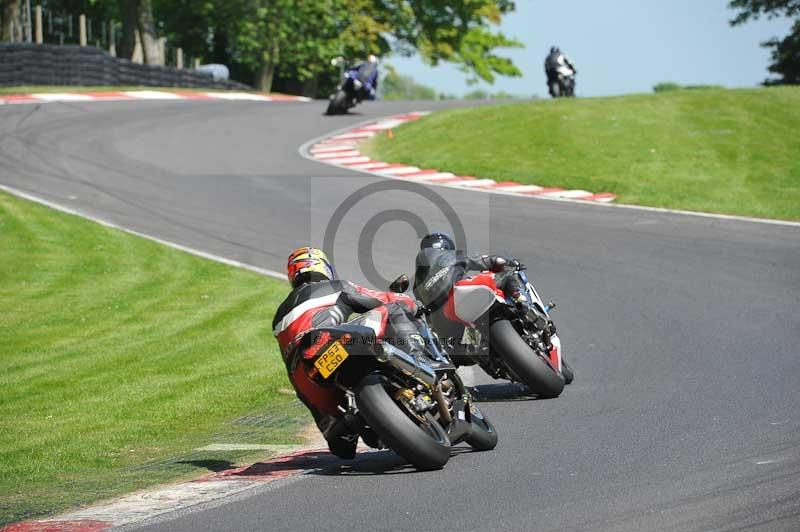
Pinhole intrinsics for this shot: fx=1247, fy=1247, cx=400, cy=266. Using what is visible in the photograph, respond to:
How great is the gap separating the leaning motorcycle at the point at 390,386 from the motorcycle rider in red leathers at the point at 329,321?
0.7 inches

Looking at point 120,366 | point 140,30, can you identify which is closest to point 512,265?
point 120,366

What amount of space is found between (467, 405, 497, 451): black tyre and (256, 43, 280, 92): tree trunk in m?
45.3

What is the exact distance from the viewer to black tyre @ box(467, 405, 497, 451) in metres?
7.16

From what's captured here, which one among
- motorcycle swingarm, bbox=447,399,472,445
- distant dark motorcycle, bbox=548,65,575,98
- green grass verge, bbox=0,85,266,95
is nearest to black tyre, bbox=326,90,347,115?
distant dark motorcycle, bbox=548,65,575,98

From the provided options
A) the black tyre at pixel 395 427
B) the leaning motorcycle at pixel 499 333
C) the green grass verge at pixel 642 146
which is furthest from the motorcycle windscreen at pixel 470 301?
the green grass verge at pixel 642 146

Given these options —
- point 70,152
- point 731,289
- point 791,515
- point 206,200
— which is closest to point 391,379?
point 791,515

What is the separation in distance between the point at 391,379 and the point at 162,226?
12.5 m

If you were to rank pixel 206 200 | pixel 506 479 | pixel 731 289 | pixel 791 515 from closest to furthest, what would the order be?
pixel 791 515 < pixel 506 479 < pixel 731 289 < pixel 206 200

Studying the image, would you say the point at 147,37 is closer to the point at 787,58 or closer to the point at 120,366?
the point at 787,58

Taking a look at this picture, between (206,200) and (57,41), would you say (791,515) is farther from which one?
(57,41)

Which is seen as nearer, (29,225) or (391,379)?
(391,379)

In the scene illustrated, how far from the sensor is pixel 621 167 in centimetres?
2189

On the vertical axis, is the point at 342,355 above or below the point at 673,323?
above

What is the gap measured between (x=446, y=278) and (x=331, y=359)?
212 cm
